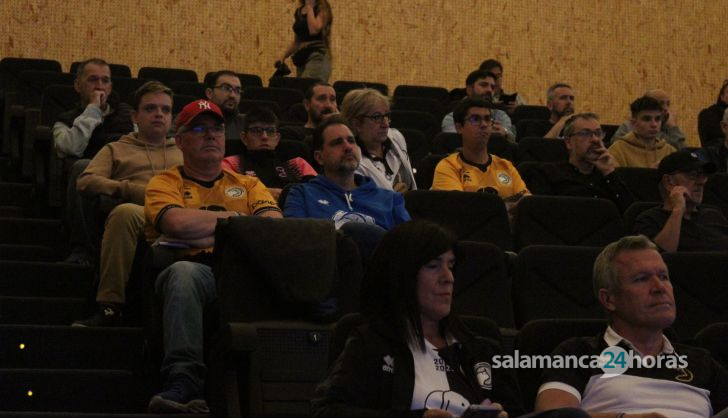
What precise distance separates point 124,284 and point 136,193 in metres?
0.49

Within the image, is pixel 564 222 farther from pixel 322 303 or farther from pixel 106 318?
pixel 106 318

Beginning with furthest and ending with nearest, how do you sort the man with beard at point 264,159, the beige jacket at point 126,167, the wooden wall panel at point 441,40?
the wooden wall panel at point 441,40
the man with beard at point 264,159
the beige jacket at point 126,167

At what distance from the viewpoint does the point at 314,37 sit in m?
9.08

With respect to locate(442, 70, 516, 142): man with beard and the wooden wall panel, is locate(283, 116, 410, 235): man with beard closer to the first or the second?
locate(442, 70, 516, 142): man with beard

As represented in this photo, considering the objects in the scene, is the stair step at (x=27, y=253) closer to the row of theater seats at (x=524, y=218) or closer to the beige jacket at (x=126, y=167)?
the beige jacket at (x=126, y=167)

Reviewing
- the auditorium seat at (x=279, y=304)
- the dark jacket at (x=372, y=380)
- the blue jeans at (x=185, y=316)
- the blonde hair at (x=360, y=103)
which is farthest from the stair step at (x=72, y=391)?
the blonde hair at (x=360, y=103)

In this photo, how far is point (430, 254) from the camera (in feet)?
9.62

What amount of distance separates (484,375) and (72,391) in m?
1.60

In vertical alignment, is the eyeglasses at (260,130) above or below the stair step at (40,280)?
above

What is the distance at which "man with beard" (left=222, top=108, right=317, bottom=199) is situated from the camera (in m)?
5.44

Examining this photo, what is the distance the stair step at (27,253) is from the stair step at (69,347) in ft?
3.57

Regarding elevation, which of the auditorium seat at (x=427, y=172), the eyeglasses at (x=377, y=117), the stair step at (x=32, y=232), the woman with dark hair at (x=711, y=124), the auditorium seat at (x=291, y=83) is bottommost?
the stair step at (x=32, y=232)

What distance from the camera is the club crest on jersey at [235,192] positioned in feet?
14.7

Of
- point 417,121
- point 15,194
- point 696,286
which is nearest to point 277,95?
point 417,121
